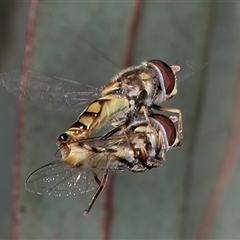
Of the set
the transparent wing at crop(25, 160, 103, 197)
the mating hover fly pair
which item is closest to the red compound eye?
the mating hover fly pair

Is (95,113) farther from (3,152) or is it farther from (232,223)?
(3,152)

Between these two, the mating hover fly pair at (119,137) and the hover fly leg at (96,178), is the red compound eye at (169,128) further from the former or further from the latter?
the hover fly leg at (96,178)

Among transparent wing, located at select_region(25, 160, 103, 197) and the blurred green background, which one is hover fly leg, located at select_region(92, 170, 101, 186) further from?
the blurred green background

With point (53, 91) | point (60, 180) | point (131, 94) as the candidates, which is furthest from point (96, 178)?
point (53, 91)

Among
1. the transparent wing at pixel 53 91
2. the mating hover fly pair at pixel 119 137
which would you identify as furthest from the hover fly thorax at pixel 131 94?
the transparent wing at pixel 53 91

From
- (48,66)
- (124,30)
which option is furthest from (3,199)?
(124,30)

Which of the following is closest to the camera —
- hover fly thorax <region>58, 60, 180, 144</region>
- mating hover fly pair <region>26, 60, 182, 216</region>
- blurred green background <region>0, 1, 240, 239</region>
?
mating hover fly pair <region>26, 60, 182, 216</region>
